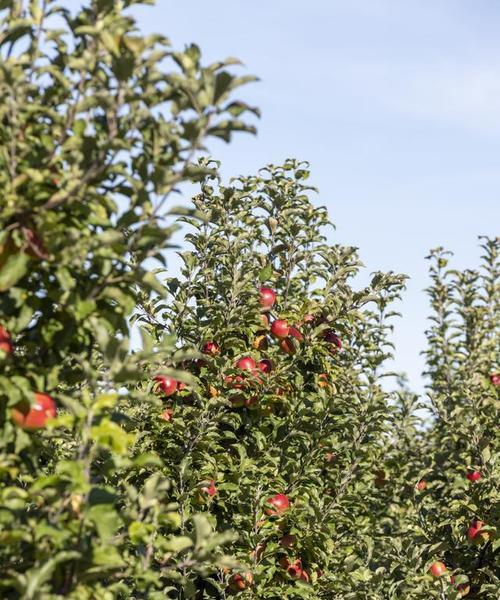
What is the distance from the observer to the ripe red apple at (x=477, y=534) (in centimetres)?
787

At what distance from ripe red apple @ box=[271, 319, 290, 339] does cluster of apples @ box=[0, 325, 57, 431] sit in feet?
12.7

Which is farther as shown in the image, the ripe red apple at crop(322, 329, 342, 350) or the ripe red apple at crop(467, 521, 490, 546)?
the ripe red apple at crop(467, 521, 490, 546)

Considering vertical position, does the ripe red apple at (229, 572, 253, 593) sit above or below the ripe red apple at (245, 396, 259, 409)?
below

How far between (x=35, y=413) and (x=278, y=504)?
11.8 feet

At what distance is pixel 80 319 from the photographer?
3531 millimetres

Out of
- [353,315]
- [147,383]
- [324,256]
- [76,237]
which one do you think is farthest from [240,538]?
[76,237]

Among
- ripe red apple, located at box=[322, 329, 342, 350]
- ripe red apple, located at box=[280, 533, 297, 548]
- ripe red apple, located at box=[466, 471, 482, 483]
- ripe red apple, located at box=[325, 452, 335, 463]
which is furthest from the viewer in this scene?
ripe red apple, located at box=[466, 471, 482, 483]

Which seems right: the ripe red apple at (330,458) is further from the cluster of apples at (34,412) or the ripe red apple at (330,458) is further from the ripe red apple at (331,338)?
the cluster of apples at (34,412)

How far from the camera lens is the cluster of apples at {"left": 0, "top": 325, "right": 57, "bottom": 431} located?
3.49m

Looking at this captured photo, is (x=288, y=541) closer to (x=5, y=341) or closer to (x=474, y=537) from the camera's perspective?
(x=474, y=537)

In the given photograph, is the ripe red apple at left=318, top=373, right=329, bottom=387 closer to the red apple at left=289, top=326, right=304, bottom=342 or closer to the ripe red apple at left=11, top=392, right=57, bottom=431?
the red apple at left=289, top=326, right=304, bottom=342

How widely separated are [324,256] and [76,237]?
15.5 ft

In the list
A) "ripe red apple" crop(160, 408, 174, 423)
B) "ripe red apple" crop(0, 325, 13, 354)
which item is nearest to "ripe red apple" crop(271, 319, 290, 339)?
"ripe red apple" crop(160, 408, 174, 423)

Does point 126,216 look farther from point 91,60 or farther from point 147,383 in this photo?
point 147,383
